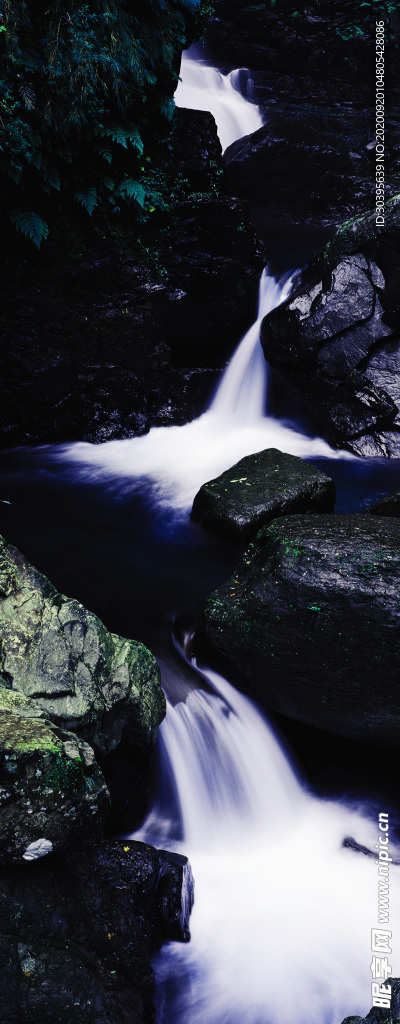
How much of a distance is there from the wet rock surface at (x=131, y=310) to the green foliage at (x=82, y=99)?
424 mm

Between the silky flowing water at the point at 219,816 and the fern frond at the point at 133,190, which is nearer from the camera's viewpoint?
the silky flowing water at the point at 219,816

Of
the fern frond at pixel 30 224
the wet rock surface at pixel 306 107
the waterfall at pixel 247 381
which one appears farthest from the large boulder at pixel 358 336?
the wet rock surface at pixel 306 107

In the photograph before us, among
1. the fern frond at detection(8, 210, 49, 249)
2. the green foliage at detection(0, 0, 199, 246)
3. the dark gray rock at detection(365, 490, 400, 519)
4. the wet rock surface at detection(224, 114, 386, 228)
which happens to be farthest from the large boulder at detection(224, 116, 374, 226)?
the dark gray rock at detection(365, 490, 400, 519)

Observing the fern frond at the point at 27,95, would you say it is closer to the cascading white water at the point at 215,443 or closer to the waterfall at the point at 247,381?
the cascading white water at the point at 215,443

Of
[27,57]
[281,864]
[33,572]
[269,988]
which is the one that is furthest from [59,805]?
[27,57]

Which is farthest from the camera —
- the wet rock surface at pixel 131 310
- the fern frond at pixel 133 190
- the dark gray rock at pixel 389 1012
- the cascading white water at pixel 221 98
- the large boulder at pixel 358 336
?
the cascading white water at pixel 221 98

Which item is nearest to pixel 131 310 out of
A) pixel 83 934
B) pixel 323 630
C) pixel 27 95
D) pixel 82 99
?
pixel 82 99

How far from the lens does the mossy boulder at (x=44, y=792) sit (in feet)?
6.83

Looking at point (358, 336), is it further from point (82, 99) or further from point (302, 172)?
point (302, 172)

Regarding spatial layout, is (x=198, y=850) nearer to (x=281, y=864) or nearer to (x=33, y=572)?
(x=281, y=864)

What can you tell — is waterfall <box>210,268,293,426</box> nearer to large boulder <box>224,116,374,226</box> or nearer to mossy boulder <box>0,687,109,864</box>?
large boulder <box>224,116,374,226</box>

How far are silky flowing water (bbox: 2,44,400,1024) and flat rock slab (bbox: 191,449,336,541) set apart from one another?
228 millimetres

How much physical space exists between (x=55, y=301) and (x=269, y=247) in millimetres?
4187

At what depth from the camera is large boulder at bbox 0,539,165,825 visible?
2910mm
